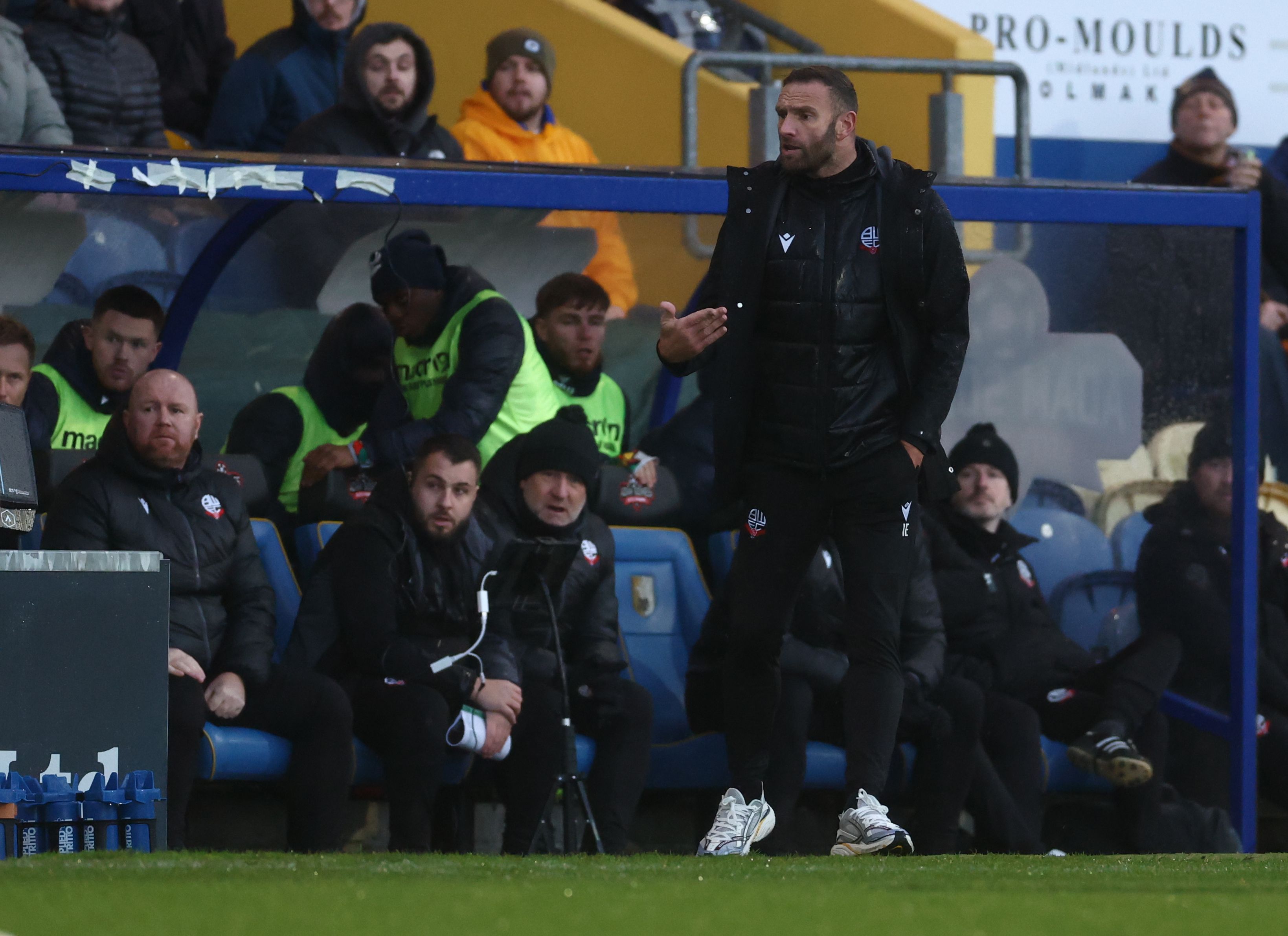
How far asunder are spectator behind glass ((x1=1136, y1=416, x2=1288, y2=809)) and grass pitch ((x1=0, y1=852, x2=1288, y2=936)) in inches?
103

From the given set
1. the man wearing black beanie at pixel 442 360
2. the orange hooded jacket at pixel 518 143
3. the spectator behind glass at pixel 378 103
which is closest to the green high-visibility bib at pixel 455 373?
the man wearing black beanie at pixel 442 360

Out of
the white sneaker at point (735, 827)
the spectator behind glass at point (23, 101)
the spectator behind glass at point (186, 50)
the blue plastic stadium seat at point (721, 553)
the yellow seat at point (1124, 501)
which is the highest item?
the spectator behind glass at point (186, 50)

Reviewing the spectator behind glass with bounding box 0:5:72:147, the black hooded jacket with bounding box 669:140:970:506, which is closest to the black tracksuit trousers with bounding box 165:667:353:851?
the black hooded jacket with bounding box 669:140:970:506

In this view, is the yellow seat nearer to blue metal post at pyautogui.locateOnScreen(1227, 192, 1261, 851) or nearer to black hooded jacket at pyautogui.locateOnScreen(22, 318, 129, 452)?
blue metal post at pyautogui.locateOnScreen(1227, 192, 1261, 851)

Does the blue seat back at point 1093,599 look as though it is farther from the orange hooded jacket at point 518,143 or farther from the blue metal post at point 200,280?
the blue metal post at point 200,280

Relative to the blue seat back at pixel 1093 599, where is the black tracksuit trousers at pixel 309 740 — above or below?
below

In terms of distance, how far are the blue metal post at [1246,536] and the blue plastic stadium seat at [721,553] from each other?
1.65 m

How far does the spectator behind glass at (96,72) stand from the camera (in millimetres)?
6906

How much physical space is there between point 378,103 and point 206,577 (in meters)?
1.79

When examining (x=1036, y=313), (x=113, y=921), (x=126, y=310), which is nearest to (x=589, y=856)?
(x=113, y=921)

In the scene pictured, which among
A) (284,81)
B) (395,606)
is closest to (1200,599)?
(395,606)

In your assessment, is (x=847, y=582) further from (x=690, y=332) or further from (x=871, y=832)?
(x=690, y=332)

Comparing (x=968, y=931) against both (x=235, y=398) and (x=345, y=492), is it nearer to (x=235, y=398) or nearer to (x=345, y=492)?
(x=345, y=492)

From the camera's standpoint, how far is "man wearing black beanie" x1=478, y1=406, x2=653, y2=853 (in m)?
6.11
